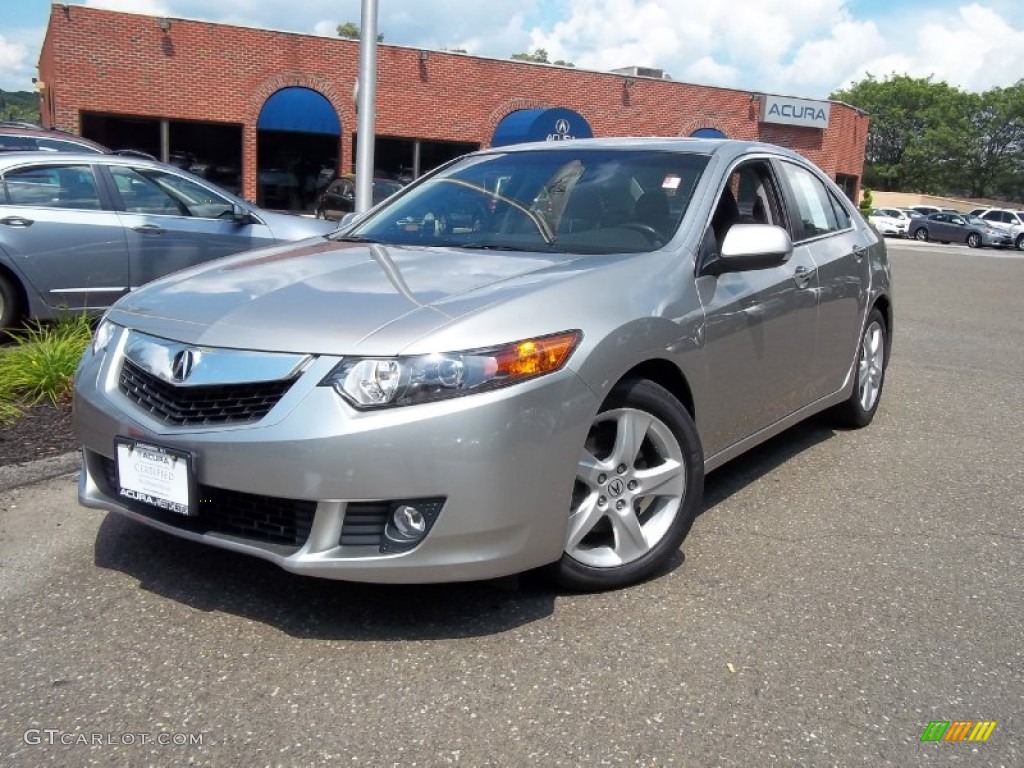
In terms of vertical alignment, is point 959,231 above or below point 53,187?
below

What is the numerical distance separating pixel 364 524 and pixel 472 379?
0.53 meters

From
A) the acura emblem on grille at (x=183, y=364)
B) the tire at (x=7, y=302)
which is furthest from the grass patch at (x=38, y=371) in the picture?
the acura emblem on grille at (x=183, y=364)

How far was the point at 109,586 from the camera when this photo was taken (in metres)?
3.36

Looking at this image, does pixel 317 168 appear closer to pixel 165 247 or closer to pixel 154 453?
pixel 165 247

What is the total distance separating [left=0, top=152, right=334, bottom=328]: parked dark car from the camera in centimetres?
717

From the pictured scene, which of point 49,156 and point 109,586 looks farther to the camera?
point 49,156

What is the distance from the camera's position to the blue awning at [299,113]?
22.9m

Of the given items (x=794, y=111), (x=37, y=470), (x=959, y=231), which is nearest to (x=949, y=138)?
(x=959, y=231)

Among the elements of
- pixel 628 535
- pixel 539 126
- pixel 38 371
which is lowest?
pixel 38 371

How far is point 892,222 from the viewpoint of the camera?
153 ft

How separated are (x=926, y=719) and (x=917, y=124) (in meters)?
92.9

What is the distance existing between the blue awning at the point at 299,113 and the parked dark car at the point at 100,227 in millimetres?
15781

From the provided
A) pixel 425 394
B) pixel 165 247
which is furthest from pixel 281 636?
pixel 165 247

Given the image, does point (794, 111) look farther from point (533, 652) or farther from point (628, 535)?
point (533, 652)
